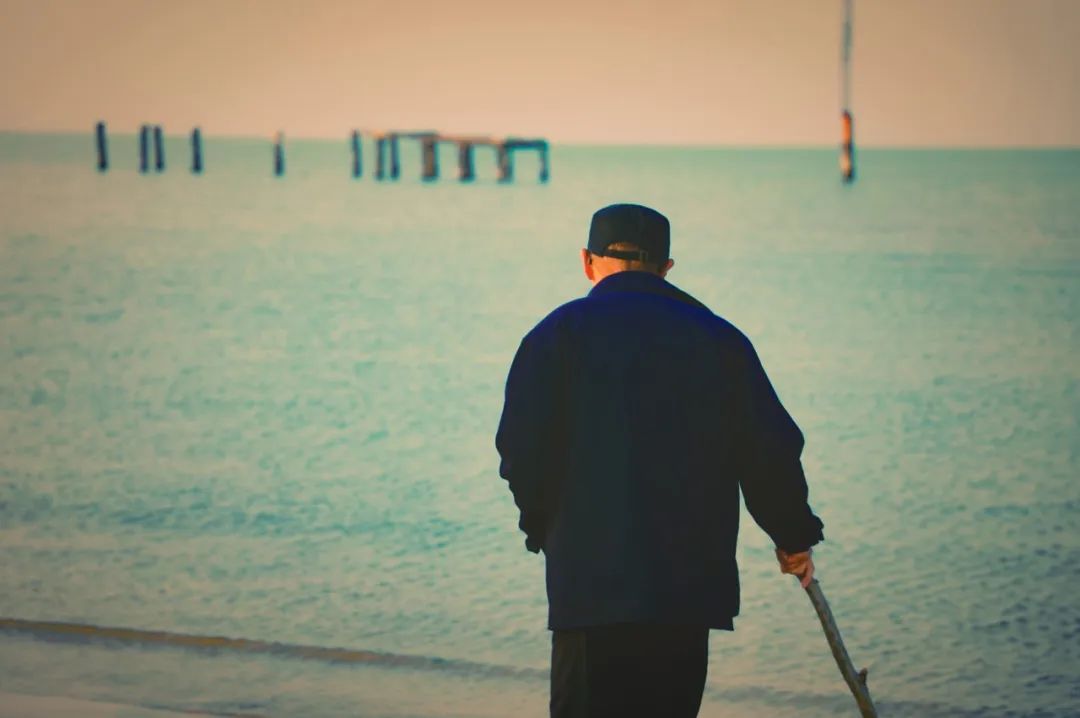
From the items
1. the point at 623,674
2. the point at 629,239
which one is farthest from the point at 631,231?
the point at 623,674

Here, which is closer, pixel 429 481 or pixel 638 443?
pixel 638 443

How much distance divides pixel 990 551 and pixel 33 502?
5528mm

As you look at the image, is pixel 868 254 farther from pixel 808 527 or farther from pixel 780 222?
pixel 808 527

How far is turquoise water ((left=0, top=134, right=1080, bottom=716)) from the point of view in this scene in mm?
5949

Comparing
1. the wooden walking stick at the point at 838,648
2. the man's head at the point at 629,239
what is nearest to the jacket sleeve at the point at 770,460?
the wooden walking stick at the point at 838,648

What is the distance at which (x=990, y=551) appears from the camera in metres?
8.29

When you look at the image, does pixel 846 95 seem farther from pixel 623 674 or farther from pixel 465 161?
pixel 623 674

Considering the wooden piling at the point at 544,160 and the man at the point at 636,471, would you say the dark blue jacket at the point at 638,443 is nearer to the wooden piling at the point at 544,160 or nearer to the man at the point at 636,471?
the man at the point at 636,471

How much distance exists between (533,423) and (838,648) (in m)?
0.82

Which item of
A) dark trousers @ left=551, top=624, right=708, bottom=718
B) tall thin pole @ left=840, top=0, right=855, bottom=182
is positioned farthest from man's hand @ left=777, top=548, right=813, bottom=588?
tall thin pole @ left=840, top=0, right=855, bottom=182

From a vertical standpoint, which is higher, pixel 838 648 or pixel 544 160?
pixel 544 160

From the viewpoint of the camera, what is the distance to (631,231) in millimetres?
2863

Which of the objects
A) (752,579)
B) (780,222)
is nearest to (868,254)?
(780,222)

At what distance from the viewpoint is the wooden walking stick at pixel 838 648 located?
297 cm
